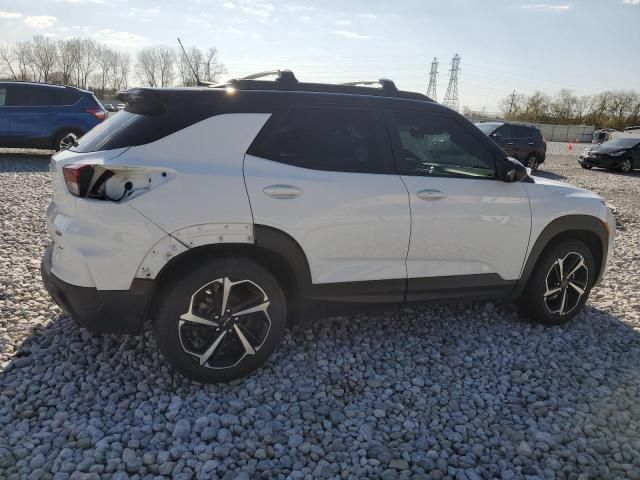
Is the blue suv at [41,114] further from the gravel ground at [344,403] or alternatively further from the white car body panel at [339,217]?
the white car body panel at [339,217]

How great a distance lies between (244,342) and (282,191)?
946 mm

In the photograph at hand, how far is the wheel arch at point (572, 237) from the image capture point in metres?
3.73

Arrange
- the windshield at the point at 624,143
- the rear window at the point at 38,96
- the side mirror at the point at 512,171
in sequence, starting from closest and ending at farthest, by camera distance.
Result: the side mirror at the point at 512,171
the rear window at the point at 38,96
the windshield at the point at 624,143

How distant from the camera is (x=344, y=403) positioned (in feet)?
9.43

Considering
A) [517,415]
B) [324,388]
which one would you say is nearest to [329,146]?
[324,388]

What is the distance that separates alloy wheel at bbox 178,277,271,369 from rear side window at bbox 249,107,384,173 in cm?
82

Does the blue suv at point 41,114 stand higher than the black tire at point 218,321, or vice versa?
the blue suv at point 41,114

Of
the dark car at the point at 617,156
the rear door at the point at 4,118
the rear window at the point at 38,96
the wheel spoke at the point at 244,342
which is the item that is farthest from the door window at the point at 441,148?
the dark car at the point at 617,156

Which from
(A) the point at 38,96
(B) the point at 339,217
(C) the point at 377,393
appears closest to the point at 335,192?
(B) the point at 339,217

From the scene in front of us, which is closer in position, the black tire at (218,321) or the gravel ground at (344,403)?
the gravel ground at (344,403)

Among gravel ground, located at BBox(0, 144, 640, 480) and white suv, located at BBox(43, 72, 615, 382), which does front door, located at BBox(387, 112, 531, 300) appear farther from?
gravel ground, located at BBox(0, 144, 640, 480)

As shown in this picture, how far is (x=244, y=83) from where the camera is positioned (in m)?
3.06

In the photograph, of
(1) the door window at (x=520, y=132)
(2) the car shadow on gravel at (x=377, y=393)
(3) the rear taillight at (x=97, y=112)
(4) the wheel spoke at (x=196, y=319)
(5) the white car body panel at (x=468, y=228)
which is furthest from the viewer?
(1) the door window at (x=520, y=132)

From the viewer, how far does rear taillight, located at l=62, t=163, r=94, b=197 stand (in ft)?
8.51
